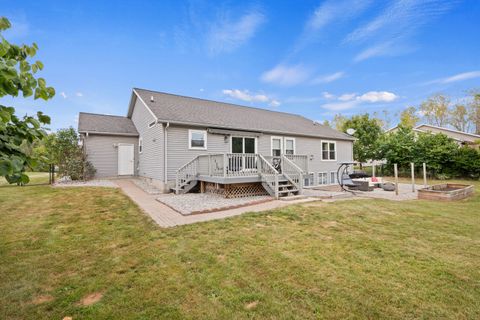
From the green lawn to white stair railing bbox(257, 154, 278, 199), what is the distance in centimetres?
261

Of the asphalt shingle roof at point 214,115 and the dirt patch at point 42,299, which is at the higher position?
the asphalt shingle roof at point 214,115

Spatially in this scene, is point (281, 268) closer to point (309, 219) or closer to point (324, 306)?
point (324, 306)

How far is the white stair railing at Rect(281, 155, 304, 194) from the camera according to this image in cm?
893

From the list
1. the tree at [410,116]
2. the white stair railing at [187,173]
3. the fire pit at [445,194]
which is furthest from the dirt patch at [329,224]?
the tree at [410,116]

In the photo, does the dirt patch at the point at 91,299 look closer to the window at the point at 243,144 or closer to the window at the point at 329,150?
the window at the point at 243,144

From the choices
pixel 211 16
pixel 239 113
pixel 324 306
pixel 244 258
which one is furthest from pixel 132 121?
pixel 324 306

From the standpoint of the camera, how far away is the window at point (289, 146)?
46.4 feet

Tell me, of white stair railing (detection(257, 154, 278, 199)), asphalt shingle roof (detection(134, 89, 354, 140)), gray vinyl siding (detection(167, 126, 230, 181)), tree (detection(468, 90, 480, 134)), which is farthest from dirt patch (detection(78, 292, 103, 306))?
tree (detection(468, 90, 480, 134))

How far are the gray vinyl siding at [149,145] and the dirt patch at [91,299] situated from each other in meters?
7.74

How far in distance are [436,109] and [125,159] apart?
42.1 meters

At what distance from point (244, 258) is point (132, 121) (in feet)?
51.1

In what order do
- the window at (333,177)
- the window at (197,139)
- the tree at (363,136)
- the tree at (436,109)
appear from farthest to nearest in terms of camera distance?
the tree at (436,109) → the tree at (363,136) → the window at (333,177) → the window at (197,139)

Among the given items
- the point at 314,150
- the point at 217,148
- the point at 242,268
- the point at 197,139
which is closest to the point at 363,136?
the point at 314,150

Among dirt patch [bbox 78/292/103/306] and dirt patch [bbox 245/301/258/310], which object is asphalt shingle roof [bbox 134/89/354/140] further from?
dirt patch [bbox 245/301/258/310]
